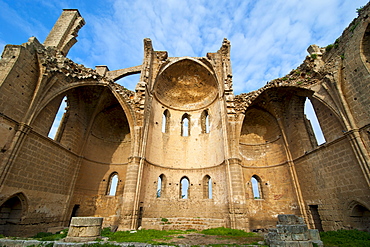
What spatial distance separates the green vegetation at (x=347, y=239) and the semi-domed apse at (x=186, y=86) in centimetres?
1155

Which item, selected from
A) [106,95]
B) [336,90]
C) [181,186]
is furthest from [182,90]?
[336,90]

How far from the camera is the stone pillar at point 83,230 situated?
6047 millimetres

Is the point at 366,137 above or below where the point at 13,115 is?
below

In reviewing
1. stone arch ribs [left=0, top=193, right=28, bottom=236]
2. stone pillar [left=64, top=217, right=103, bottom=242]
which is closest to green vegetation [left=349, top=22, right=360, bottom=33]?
stone pillar [left=64, top=217, right=103, bottom=242]

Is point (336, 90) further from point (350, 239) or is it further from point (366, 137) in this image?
point (350, 239)

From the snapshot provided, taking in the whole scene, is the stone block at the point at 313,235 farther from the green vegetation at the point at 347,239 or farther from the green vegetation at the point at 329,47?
the green vegetation at the point at 329,47

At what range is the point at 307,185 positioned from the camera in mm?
11961

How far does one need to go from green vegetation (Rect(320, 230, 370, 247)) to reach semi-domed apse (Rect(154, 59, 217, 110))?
37.9ft

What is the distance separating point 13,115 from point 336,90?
647 inches

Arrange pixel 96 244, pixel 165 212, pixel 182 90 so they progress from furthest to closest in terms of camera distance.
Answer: pixel 182 90
pixel 165 212
pixel 96 244

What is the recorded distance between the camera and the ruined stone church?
356 inches

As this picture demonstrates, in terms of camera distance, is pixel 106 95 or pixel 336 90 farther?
pixel 106 95

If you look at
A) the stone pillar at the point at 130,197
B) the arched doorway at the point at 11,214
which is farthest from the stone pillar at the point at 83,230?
the arched doorway at the point at 11,214

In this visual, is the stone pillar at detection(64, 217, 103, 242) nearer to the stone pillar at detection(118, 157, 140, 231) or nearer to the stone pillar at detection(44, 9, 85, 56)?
the stone pillar at detection(118, 157, 140, 231)
